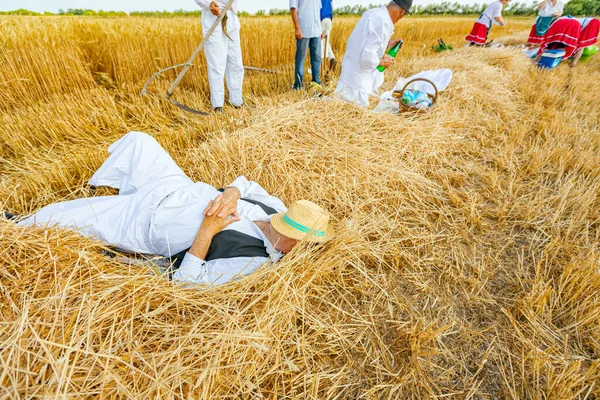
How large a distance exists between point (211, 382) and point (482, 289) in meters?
1.41

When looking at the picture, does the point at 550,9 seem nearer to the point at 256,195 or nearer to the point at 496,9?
the point at 496,9

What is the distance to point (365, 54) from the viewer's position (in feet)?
10.6

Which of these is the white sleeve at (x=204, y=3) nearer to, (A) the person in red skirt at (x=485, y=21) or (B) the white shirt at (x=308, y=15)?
(B) the white shirt at (x=308, y=15)

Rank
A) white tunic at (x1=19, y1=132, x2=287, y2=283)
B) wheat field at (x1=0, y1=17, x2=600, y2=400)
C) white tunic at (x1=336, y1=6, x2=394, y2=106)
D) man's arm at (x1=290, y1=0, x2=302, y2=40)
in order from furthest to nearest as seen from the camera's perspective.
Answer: man's arm at (x1=290, y1=0, x2=302, y2=40) < white tunic at (x1=336, y1=6, x2=394, y2=106) < white tunic at (x1=19, y1=132, x2=287, y2=283) < wheat field at (x1=0, y1=17, x2=600, y2=400)

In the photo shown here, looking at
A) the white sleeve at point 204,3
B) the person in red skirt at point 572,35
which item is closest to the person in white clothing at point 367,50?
the white sleeve at point 204,3

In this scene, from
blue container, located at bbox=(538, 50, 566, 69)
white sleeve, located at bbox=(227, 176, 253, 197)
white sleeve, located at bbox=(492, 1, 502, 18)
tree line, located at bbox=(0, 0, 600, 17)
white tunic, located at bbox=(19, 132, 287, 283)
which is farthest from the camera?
tree line, located at bbox=(0, 0, 600, 17)

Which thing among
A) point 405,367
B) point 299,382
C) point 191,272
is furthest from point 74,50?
point 405,367

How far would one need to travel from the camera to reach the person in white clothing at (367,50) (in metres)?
3.06

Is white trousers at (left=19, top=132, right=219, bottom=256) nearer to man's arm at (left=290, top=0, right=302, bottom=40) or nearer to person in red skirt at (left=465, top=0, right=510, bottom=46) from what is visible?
man's arm at (left=290, top=0, right=302, bottom=40)

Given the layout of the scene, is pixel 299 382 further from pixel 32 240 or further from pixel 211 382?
pixel 32 240

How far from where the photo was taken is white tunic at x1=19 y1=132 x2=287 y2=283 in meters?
A: 1.42

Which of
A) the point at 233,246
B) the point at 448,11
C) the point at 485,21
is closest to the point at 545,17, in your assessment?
the point at 485,21

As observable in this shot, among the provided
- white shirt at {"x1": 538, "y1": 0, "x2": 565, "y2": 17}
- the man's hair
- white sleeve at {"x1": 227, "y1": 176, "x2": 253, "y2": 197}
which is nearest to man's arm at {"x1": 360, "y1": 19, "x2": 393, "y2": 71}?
the man's hair

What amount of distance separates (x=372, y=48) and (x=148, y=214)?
303 centimetres
